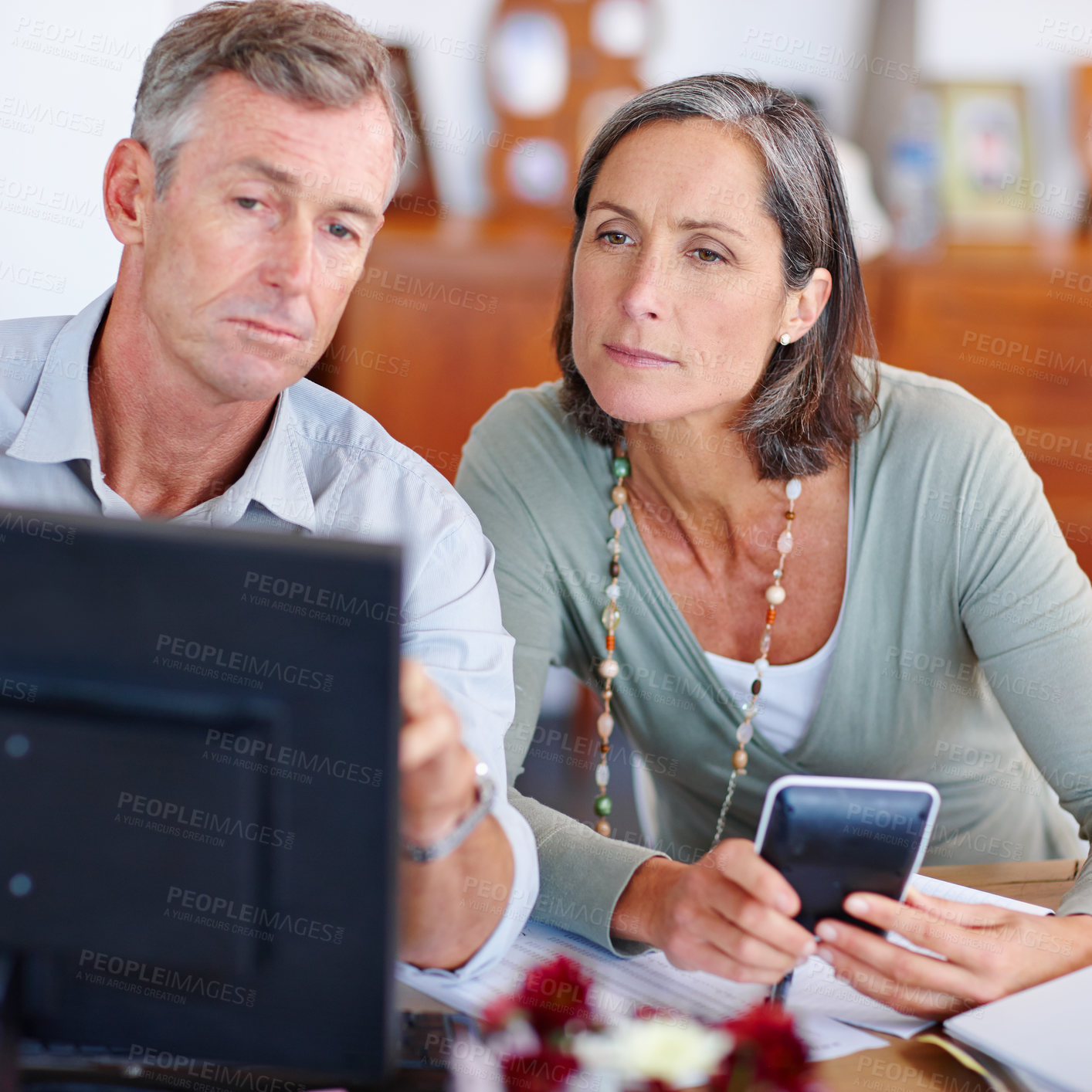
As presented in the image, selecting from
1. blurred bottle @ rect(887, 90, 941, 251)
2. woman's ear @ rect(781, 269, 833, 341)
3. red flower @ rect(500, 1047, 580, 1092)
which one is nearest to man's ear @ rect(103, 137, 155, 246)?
woman's ear @ rect(781, 269, 833, 341)

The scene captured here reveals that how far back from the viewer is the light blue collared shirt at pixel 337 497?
1.17 m

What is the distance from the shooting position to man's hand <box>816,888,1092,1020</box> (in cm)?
98

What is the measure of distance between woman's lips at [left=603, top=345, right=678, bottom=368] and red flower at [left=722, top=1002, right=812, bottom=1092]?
0.83 meters

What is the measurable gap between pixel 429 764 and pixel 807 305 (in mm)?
938

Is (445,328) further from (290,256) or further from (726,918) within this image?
(726,918)

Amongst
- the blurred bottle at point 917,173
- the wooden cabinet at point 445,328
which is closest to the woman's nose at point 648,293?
the wooden cabinet at point 445,328

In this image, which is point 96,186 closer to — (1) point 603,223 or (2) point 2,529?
(1) point 603,223

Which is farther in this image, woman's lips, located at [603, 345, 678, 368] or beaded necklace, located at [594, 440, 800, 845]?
beaded necklace, located at [594, 440, 800, 845]

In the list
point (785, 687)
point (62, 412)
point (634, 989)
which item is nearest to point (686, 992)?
point (634, 989)

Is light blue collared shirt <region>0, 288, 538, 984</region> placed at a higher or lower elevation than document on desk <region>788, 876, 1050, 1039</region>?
higher

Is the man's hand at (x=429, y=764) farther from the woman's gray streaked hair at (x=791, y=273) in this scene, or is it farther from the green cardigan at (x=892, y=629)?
the woman's gray streaked hair at (x=791, y=273)

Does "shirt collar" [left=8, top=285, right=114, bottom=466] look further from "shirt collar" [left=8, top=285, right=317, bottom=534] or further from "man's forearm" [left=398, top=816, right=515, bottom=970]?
"man's forearm" [left=398, top=816, right=515, bottom=970]

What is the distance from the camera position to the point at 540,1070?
71 cm

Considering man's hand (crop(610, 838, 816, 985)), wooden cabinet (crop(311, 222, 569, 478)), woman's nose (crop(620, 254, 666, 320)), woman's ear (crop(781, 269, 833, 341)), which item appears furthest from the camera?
wooden cabinet (crop(311, 222, 569, 478))
